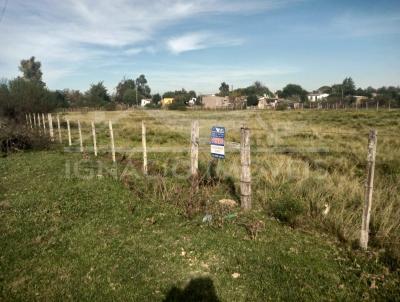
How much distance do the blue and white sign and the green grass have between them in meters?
1.09

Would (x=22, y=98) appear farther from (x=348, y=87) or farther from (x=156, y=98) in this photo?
(x=348, y=87)

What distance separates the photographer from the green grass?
12.6 ft

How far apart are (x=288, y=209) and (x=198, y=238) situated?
195 cm

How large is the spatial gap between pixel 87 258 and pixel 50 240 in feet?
3.42

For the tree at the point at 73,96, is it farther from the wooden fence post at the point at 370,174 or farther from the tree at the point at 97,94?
the wooden fence post at the point at 370,174

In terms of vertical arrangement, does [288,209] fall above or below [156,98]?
below

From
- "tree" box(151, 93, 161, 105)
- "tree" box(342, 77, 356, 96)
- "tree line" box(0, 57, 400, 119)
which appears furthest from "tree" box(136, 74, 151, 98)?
"tree" box(342, 77, 356, 96)

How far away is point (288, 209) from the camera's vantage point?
600 cm

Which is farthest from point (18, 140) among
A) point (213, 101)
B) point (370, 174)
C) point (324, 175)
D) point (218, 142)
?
point (213, 101)

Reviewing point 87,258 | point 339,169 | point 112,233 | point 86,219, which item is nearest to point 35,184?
point 86,219

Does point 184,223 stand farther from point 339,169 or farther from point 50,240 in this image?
point 339,169

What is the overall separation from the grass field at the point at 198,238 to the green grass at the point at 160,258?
2 centimetres

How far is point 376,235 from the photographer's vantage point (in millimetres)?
4898

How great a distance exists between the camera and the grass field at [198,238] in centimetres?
391
